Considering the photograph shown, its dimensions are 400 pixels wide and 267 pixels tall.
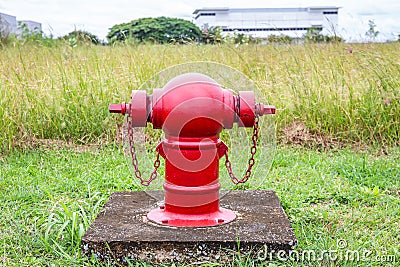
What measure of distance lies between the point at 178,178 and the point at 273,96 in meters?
3.24

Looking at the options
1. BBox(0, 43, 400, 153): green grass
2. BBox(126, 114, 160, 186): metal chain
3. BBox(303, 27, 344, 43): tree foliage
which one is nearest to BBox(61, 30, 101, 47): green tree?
BBox(0, 43, 400, 153): green grass

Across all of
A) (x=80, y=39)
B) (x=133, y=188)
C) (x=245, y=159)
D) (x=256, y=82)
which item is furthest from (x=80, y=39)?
(x=245, y=159)

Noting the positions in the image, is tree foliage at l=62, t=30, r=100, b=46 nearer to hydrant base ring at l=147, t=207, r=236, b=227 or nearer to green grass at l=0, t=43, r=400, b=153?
green grass at l=0, t=43, r=400, b=153

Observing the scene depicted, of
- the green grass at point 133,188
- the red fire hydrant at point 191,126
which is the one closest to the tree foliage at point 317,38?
the green grass at point 133,188

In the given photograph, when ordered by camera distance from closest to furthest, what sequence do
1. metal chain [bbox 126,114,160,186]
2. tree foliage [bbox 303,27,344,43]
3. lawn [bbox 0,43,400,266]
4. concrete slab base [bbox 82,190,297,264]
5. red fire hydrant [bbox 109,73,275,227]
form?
concrete slab base [bbox 82,190,297,264], red fire hydrant [bbox 109,73,275,227], metal chain [bbox 126,114,160,186], lawn [bbox 0,43,400,266], tree foliage [bbox 303,27,344,43]

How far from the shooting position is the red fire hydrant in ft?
7.65

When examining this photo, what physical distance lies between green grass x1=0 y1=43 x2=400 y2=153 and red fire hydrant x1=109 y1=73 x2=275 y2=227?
2.66 meters

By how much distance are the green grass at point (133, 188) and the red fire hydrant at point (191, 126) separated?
394mm

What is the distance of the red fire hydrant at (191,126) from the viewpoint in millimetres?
2332

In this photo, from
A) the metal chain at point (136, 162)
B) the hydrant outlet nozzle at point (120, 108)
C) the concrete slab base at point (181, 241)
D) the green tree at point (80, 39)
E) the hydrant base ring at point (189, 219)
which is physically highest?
the green tree at point (80, 39)

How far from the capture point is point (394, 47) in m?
6.71

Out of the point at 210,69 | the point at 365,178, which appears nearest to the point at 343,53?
the point at 365,178

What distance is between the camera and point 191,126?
7.66 feet

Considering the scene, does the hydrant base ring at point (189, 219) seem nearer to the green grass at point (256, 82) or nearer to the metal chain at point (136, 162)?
the metal chain at point (136, 162)
